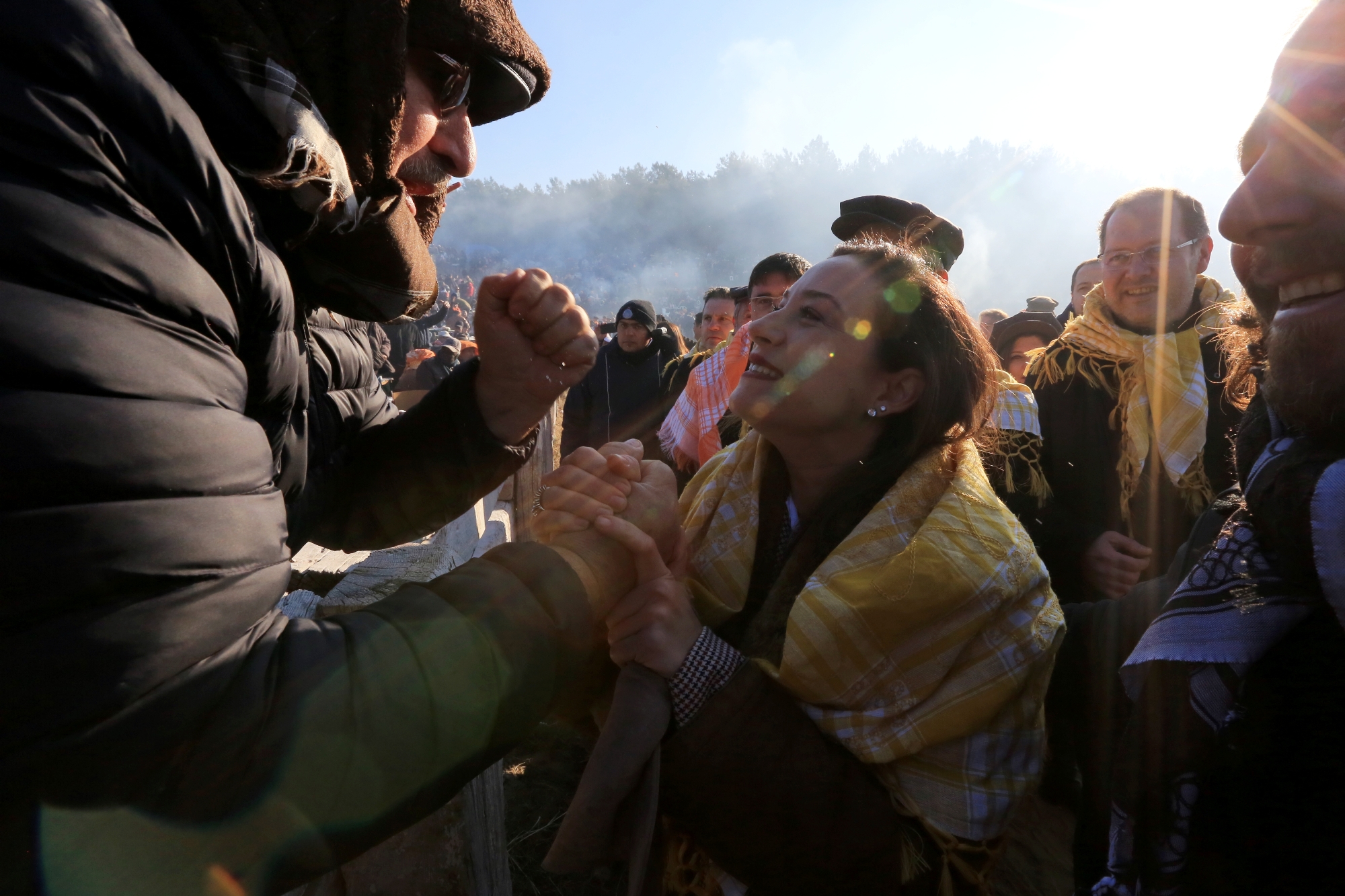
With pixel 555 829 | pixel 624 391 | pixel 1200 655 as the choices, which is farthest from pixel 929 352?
pixel 624 391

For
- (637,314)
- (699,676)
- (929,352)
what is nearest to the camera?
(699,676)

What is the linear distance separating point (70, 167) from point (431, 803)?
0.91m

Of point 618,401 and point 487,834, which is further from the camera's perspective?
point 618,401

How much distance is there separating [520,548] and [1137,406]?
3.13 meters

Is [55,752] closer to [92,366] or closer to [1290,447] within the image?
[92,366]

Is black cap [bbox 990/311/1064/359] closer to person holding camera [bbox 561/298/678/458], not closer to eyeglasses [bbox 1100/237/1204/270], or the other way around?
eyeglasses [bbox 1100/237/1204/270]

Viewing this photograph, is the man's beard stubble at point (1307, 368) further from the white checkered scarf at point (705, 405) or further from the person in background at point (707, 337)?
the person in background at point (707, 337)

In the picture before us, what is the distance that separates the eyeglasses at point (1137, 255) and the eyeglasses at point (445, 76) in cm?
333

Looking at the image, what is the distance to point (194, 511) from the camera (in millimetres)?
771

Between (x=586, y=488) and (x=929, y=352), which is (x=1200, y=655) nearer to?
(x=929, y=352)

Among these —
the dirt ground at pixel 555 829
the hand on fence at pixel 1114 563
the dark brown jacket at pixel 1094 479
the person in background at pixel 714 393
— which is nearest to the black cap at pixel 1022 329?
the person in background at pixel 714 393

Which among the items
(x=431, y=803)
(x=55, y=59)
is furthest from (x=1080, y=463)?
(x=55, y=59)

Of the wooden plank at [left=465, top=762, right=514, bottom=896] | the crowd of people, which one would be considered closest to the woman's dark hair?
the crowd of people

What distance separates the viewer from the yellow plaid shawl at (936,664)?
159 cm
